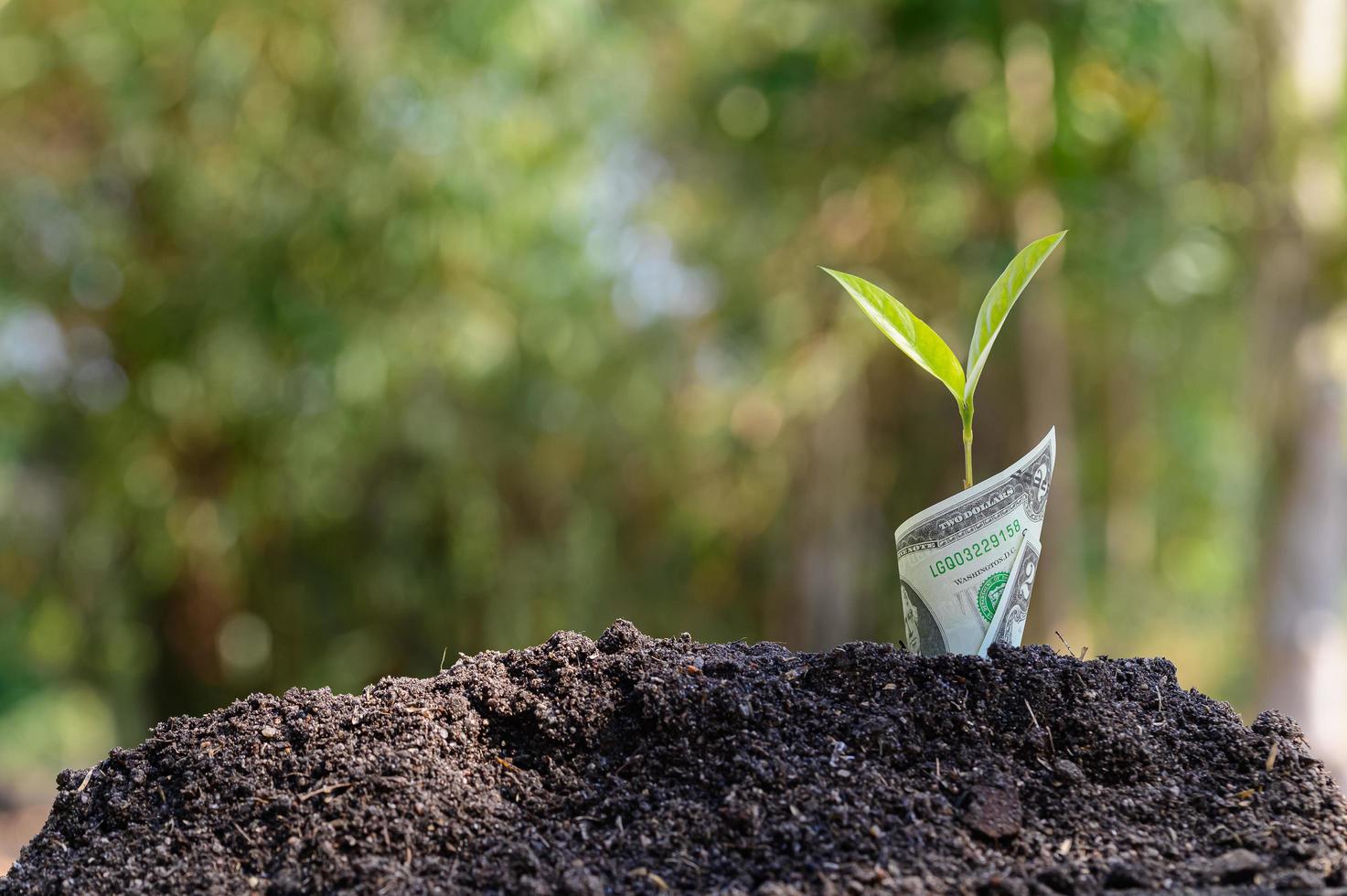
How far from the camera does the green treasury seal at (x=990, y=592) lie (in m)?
1.10

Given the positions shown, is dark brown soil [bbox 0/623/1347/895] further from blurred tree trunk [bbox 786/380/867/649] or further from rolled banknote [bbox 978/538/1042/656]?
blurred tree trunk [bbox 786/380/867/649]

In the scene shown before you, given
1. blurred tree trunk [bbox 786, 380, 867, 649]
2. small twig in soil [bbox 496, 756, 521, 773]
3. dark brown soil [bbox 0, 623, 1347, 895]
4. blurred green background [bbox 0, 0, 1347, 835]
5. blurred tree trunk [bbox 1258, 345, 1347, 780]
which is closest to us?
dark brown soil [bbox 0, 623, 1347, 895]

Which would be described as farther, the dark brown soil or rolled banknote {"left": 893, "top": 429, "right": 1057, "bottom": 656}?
rolled banknote {"left": 893, "top": 429, "right": 1057, "bottom": 656}

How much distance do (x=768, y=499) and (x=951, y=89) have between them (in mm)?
1931

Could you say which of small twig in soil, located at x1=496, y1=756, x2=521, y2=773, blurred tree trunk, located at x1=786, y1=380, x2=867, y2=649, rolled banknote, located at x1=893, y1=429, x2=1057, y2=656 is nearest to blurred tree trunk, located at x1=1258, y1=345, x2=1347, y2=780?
blurred tree trunk, located at x1=786, y1=380, x2=867, y2=649

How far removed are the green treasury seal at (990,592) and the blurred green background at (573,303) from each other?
9.36 feet

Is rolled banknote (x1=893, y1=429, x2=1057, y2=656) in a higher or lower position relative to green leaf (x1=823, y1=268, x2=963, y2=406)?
lower

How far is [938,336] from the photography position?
1059 mm

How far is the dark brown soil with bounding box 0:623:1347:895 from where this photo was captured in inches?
35.0

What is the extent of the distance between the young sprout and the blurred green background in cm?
274

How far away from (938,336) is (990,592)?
265 millimetres

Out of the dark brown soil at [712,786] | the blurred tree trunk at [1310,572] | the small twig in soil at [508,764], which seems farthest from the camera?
the blurred tree trunk at [1310,572]

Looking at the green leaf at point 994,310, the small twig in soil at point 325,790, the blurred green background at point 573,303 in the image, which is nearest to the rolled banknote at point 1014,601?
the green leaf at point 994,310

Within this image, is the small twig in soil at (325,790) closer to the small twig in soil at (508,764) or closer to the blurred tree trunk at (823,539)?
the small twig in soil at (508,764)
